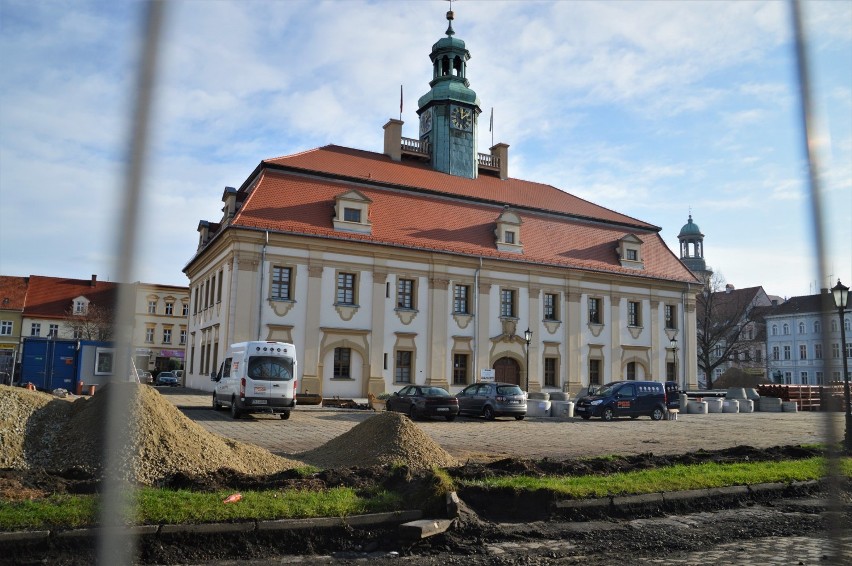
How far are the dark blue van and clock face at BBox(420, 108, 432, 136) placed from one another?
26120 mm

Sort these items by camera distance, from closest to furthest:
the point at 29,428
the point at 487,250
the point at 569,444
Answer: the point at 29,428, the point at 569,444, the point at 487,250

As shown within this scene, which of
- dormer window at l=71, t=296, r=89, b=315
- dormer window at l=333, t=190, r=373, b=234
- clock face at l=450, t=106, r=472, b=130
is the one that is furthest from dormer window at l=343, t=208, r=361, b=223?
dormer window at l=71, t=296, r=89, b=315

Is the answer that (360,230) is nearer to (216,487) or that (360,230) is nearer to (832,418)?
(216,487)

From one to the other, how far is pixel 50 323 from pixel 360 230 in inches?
2004

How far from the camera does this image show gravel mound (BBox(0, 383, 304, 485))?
9.58 meters

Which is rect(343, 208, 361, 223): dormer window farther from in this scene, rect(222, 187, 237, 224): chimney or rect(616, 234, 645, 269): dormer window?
rect(616, 234, 645, 269): dormer window

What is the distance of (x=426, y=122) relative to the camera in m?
50.4

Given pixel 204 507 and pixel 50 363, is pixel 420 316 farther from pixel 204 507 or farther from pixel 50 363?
pixel 204 507

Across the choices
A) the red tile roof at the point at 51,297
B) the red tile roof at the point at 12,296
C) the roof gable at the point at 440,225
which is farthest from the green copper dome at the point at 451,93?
the red tile roof at the point at 12,296

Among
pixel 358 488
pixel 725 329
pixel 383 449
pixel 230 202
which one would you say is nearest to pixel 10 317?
pixel 230 202

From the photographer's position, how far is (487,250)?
41.8 metres

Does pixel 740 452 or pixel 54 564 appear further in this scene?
pixel 740 452

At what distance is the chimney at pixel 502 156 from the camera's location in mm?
51112

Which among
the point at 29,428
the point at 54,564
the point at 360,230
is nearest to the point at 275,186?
the point at 360,230
